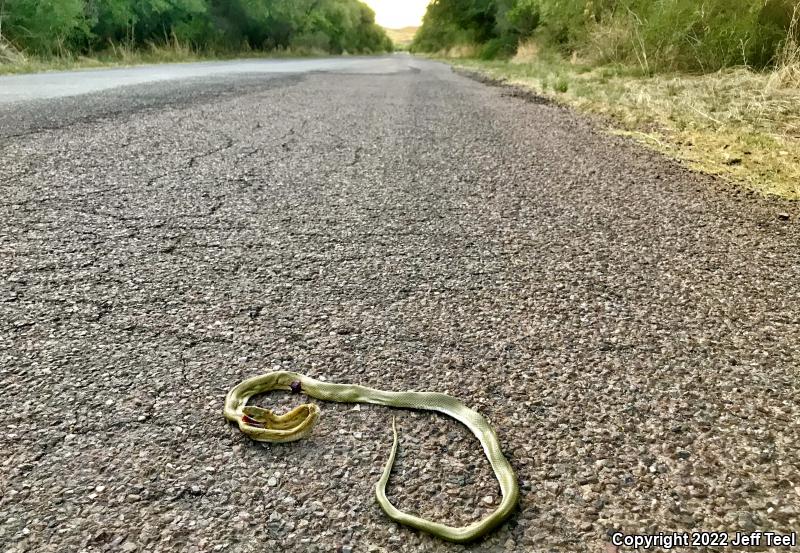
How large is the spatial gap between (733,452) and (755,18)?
26.8ft

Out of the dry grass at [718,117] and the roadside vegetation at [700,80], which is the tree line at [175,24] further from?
the dry grass at [718,117]

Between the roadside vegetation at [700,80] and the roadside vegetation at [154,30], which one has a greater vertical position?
the roadside vegetation at [154,30]

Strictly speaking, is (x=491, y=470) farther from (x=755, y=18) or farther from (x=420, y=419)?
(x=755, y=18)

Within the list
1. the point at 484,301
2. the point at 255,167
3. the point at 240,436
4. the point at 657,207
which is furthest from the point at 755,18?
the point at 240,436

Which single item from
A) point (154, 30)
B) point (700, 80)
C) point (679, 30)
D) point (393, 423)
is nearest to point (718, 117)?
point (700, 80)

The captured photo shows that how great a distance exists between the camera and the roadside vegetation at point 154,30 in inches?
612

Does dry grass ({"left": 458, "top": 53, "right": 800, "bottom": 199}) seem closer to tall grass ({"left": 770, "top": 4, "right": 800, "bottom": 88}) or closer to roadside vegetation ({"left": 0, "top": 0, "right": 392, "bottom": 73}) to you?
tall grass ({"left": 770, "top": 4, "right": 800, "bottom": 88})

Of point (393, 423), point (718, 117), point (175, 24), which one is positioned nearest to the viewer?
point (393, 423)

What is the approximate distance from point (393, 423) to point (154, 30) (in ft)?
89.9

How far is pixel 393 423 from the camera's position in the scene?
4.95 feet

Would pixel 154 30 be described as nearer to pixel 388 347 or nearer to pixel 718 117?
pixel 718 117

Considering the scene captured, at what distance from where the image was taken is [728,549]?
1143mm

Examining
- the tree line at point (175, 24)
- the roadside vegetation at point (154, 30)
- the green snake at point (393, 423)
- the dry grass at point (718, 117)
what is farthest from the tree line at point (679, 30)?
the tree line at point (175, 24)

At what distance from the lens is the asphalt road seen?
122 cm
